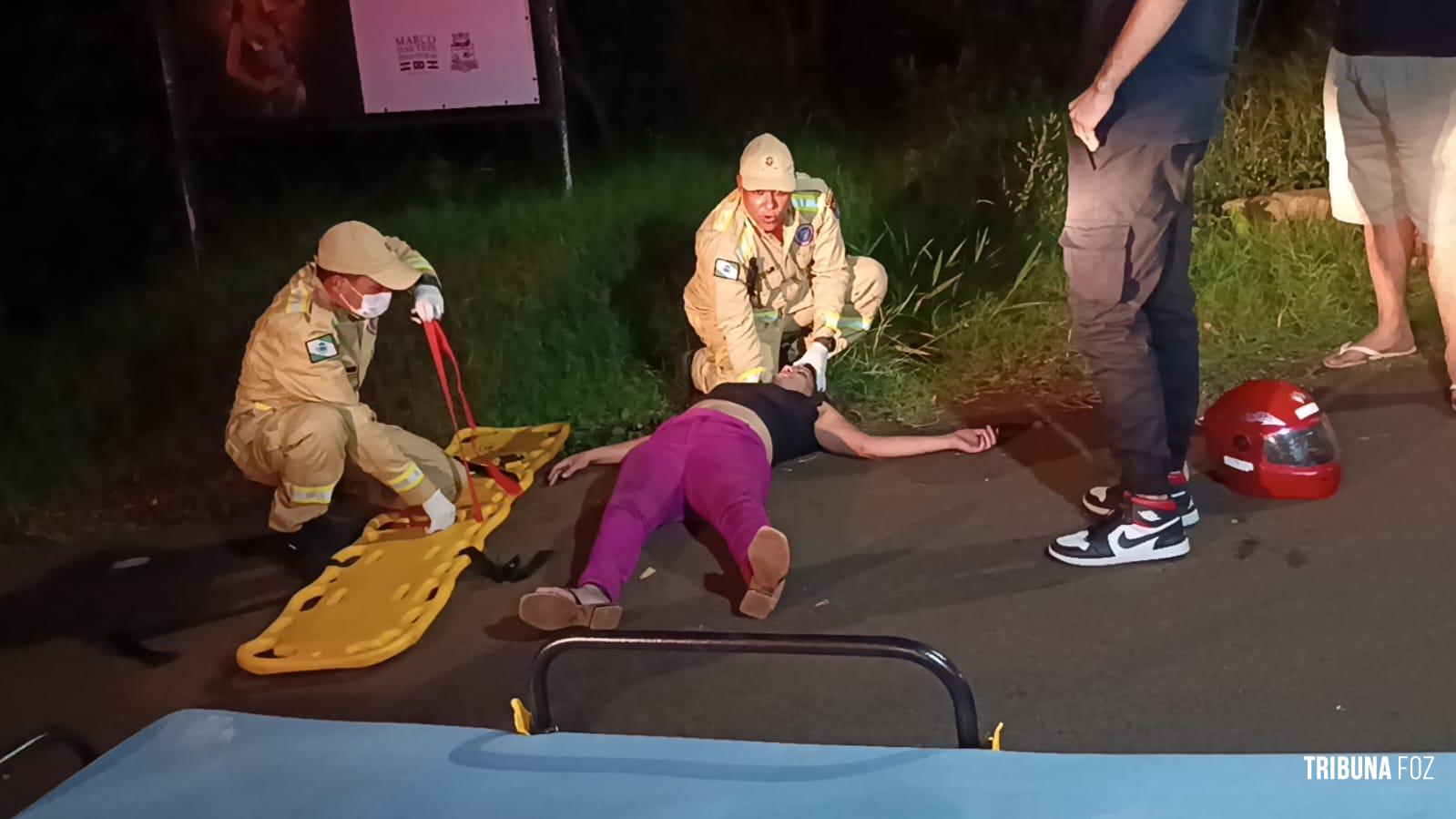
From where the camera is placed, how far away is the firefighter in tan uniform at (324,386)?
12.3ft

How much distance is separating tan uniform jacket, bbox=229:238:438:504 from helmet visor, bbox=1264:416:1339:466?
8.66 feet

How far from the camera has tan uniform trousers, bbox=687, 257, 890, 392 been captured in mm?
4414

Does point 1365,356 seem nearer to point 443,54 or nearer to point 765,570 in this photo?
point 765,570

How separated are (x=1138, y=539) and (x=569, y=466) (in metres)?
2.01

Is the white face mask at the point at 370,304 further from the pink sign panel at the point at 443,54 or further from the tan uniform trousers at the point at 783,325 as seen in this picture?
the pink sign panel at the point at 443,54

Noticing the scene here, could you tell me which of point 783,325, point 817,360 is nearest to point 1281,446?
point 817,360

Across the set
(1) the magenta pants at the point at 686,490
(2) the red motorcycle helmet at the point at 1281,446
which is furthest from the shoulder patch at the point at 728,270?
(2) the red motorcycle helmet at the point at 1281,446

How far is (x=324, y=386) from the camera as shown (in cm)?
383

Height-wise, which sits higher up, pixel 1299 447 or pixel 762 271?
pixel 762 271

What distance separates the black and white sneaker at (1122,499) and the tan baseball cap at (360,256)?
88.1 inches

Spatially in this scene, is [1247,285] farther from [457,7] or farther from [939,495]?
[457,7]

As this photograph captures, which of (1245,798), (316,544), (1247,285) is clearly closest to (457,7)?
(316,544)

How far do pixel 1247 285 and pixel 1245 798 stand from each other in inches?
173

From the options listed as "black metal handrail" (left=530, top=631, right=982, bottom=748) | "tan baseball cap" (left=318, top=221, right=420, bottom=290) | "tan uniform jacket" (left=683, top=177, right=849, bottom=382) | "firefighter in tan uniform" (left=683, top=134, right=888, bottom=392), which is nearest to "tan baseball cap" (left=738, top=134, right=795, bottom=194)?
"firefighter in tan uniform" (left=683, top=134, right=888, bottom=392)
